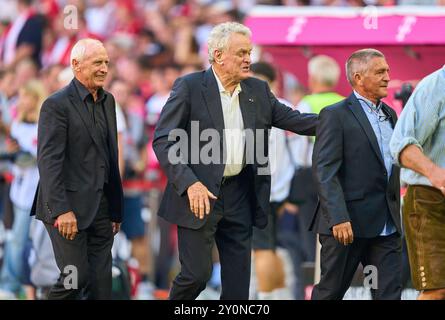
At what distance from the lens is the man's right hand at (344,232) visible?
962cm

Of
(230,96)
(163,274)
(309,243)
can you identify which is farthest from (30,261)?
(230,96)

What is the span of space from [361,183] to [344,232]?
1.35 ft

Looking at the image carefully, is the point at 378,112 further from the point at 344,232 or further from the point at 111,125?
the point at 111,125

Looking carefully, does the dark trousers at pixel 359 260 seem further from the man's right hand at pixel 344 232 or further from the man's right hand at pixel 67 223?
the man's right hand at pixel 67 223

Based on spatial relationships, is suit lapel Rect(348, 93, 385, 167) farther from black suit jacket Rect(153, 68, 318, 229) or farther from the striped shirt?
the striped shirt

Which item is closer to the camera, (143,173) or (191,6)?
(143,173)

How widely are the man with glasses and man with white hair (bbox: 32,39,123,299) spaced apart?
1480 mm

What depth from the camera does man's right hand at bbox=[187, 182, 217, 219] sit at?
9547 mm

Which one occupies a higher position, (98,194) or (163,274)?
(98,194)

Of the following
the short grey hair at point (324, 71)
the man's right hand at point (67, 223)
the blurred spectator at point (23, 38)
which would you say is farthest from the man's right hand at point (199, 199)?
the blurred spectator at point (23, 38)

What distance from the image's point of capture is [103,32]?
18.2m

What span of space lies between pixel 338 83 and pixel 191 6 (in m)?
4.79

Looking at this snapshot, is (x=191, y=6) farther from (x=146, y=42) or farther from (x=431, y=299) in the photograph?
(x=431, y=299)

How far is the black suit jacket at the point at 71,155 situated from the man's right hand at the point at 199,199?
2.75ft
